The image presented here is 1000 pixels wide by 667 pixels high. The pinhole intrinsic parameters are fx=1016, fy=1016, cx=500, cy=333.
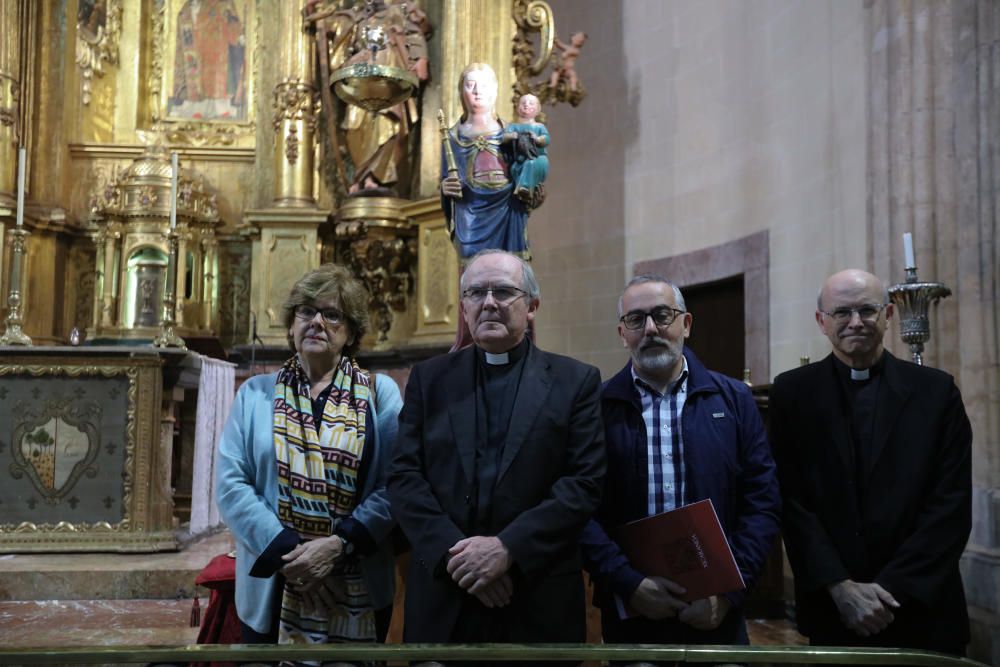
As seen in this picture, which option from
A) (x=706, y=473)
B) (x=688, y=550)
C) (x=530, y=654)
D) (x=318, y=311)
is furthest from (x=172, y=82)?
(x=530, y=654)

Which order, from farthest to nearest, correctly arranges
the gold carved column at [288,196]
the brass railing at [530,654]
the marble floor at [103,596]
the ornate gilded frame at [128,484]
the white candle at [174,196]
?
the gold carved column at [288,196] < the white candle at [174,196] < the ornate gilded frame at [128,484] < the marble floor at [103,596] < the brass railing at [530,654]

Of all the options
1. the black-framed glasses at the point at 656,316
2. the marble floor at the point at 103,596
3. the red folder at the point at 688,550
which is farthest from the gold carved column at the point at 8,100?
the red folder at the point at 688,550

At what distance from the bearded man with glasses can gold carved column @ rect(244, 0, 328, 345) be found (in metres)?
6.32

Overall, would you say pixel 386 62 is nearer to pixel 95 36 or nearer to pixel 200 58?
pixel 200 58

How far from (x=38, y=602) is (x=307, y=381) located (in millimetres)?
3136

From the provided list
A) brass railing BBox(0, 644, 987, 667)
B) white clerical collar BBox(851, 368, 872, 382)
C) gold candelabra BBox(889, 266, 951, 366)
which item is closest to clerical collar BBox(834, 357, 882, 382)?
white clerical collar BBox(851, 368, 872, 382)

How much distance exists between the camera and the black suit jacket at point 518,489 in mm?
2254

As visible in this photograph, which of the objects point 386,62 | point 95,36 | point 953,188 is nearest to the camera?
point 953,188

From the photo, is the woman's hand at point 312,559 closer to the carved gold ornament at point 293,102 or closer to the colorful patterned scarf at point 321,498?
the colorful patterned scarf at point 321,498

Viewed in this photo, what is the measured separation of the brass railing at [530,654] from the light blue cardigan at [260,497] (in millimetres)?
744

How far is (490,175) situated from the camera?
19.7ft

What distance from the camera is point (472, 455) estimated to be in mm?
2355

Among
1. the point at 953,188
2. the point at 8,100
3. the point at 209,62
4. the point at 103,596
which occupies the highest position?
the point at 209,62

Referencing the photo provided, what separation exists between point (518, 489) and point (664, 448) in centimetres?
42
